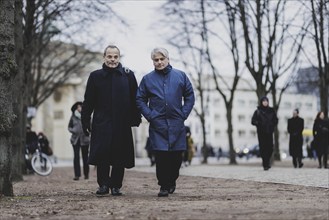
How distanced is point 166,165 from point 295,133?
1152 centimetres

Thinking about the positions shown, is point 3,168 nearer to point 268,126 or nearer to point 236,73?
point 268,126

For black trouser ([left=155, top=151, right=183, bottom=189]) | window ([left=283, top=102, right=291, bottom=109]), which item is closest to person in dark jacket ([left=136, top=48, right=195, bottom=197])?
black trouser ([left=155, top=151, right=183, bottom=189])

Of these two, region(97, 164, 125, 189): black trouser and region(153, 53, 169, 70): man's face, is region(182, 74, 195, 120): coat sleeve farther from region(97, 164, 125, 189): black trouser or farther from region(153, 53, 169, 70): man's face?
region(97, 164, 125, 189): black trouser

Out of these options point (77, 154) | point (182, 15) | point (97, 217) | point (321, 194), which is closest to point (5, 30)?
point (97, 217)

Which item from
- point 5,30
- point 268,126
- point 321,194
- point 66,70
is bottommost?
point 321,194

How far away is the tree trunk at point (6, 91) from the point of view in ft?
28.1

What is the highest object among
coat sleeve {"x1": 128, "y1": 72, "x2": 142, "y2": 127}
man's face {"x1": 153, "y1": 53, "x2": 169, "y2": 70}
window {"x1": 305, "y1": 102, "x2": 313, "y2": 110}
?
window {"x1": 305, "y1": 102, "x2": 313, "y2": 110}

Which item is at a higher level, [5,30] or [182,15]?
[182,15]

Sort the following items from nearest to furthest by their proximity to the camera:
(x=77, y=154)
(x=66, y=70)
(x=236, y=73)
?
(x=77, y=154) → (x=236, y=73) → (x=66, y=70)

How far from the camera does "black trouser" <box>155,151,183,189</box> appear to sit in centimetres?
848

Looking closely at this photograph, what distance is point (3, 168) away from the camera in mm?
8602

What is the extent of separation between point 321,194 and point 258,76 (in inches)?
668

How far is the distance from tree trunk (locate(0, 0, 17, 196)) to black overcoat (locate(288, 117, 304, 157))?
12.1m

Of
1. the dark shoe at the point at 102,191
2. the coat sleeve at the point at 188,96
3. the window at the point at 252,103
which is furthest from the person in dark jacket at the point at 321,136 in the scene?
the window at the point at 252,103
